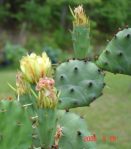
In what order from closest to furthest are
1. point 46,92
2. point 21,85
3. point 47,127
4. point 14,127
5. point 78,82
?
point 46,92, point 47,127, point 14,127, point 21,85, point 78,82

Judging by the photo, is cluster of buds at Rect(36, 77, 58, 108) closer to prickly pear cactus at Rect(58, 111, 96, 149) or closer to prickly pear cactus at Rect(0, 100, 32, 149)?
prickly pear cactus at Rect(0, 100, 32, 149)

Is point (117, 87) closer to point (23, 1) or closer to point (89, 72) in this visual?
point (89, 72)

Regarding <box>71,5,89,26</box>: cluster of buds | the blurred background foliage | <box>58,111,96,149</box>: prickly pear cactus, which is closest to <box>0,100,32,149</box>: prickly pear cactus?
<box>58,111,96,149</box>: prickly pear cactus

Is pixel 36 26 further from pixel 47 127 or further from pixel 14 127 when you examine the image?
pixel 47 127

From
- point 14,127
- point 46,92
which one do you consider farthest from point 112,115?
point 46,92

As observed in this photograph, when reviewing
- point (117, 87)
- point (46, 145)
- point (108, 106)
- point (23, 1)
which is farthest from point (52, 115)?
point (23, 1)

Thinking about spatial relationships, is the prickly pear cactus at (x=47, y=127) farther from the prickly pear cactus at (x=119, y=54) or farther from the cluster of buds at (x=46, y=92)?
the prickly pear cactus at (x=119, y=54)
